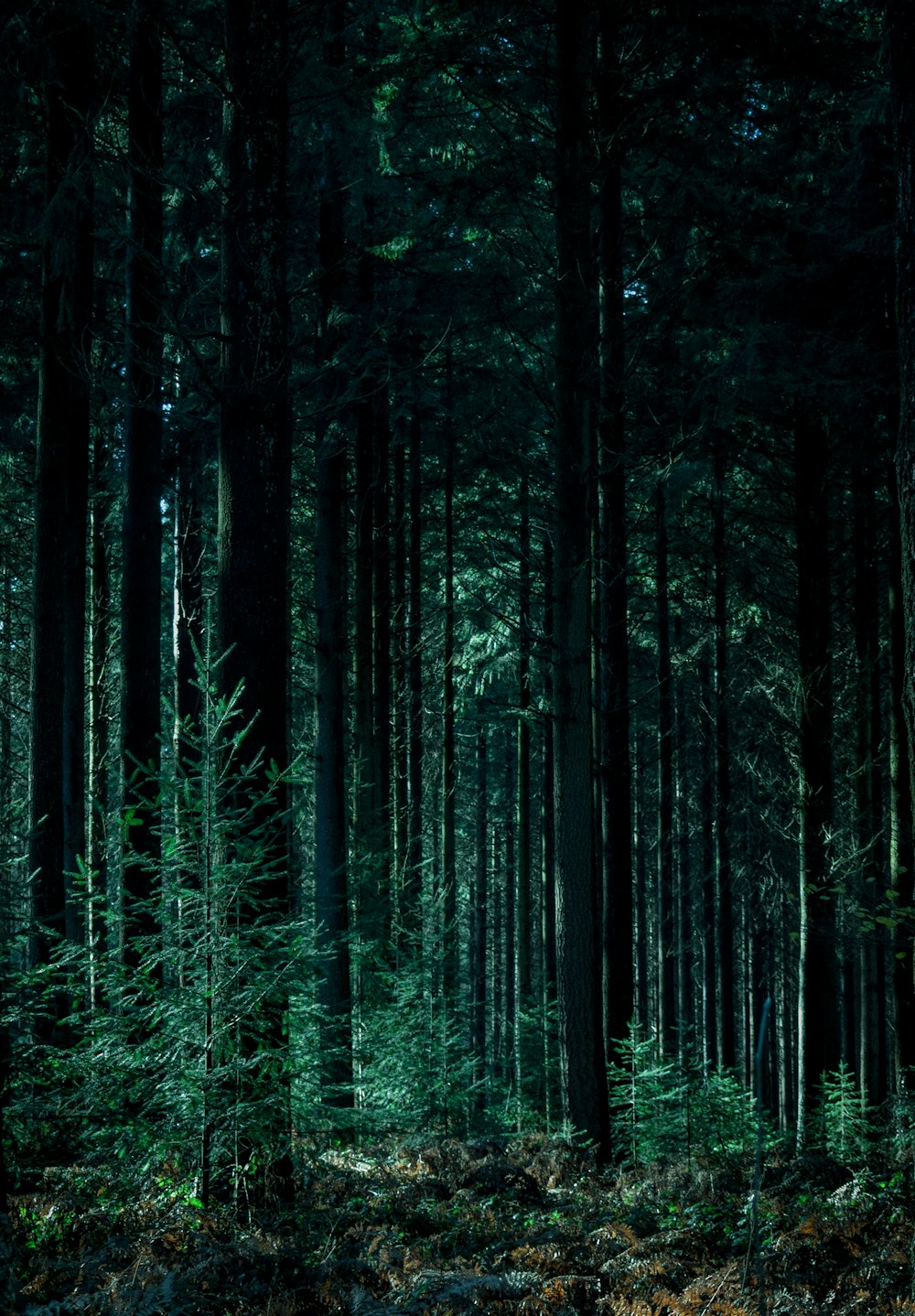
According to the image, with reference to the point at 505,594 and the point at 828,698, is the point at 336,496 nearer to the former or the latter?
the point at 505,594

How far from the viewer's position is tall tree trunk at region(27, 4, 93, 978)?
8.91 metres

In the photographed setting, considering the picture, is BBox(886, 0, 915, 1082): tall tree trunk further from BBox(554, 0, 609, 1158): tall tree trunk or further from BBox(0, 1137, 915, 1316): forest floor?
BBox(554, 0, 609, 1158): tall tree trunk

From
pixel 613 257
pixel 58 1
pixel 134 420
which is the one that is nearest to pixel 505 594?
pixel 613 257

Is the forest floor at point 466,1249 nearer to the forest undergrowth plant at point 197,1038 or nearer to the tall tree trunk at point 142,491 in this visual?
the forest undergrowth plant at point 197,1038

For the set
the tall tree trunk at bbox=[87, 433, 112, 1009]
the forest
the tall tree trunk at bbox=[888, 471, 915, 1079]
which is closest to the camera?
Answer: the forest

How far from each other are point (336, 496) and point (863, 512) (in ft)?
25.1

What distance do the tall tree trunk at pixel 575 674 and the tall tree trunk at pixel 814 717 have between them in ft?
16.0

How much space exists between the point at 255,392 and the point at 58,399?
3.85 m

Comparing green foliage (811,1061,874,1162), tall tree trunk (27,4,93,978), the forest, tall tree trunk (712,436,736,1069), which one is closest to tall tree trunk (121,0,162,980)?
the forest

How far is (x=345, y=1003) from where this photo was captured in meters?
11.9

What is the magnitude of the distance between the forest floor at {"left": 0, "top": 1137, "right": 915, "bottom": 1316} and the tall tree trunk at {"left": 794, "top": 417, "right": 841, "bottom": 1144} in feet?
20.9

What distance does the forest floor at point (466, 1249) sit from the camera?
151 inches

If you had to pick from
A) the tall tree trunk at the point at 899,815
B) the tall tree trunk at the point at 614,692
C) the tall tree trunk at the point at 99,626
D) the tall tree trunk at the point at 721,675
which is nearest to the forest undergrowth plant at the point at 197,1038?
the tall tree trunk at the point at 614,692

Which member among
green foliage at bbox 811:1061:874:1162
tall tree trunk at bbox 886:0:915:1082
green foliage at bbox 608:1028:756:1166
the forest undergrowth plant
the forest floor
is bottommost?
green foliage at bbox 811:1061:874:1162
